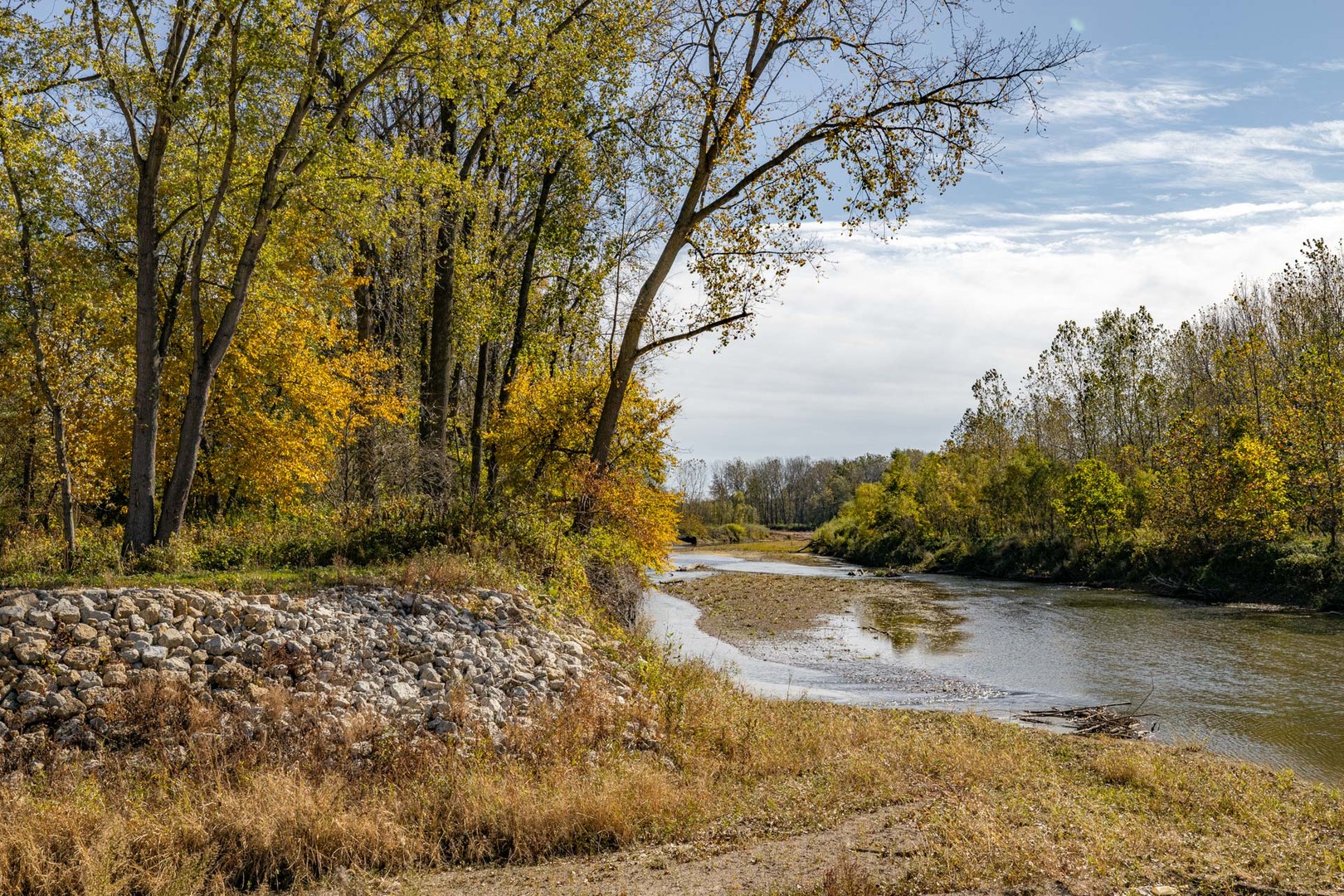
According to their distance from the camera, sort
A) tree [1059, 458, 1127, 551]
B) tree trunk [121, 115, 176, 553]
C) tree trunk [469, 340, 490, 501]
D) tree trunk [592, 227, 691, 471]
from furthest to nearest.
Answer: tree [1059, 458, 1127, 551] < tree trunk [469, 340, 490, 501] < tree trunk [592, 227, 691, 471] < tree trunk [121, 115, 176, 553]

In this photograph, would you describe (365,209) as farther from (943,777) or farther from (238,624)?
(943,777)

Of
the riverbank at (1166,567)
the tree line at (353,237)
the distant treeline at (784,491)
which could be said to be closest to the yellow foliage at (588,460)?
the tree line at (353,237)

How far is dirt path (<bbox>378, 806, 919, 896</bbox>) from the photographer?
6.05 meters

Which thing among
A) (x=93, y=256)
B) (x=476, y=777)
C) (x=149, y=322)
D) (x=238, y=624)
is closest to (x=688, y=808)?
(x=476, y=777)

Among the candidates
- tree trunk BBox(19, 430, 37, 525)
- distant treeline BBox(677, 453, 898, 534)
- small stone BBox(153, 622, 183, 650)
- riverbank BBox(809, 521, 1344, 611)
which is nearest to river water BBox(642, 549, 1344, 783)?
riverbank BBox(809, 521, 1344, 611)

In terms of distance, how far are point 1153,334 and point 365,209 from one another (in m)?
48.2

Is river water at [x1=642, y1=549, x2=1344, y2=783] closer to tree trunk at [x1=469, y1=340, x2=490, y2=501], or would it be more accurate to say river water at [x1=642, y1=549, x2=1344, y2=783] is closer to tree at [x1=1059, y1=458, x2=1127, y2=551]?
tree trunk at [x1=469, y1=340, x2=490, y2=501]

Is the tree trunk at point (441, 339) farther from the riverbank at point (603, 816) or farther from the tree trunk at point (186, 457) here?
the riverbank at point (603, 816)

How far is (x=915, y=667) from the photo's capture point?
1966cm

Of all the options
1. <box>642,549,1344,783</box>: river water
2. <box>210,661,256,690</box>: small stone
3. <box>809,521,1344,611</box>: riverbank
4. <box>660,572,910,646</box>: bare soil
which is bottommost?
<box>660,572,910,646</box>: bare soil

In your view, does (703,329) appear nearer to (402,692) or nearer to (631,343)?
(631,343)

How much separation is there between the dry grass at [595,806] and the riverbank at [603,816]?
0.9 inches

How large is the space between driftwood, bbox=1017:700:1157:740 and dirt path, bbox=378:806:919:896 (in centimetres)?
733

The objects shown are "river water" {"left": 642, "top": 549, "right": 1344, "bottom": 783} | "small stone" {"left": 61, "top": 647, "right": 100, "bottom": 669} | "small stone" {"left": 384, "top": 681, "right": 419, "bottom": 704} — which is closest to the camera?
"small stone" {"left": 61, "top": 647, "right": 100, "bottom": 669}
